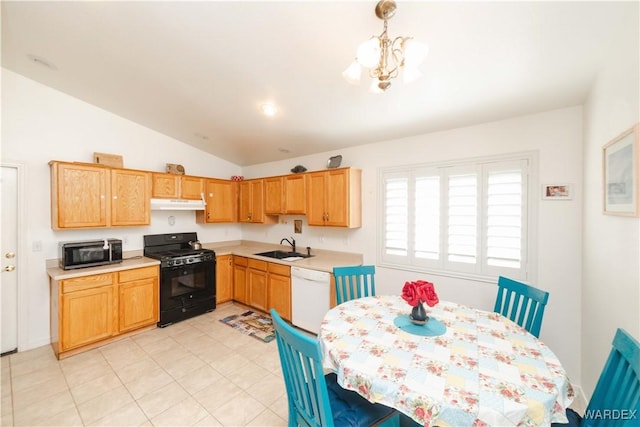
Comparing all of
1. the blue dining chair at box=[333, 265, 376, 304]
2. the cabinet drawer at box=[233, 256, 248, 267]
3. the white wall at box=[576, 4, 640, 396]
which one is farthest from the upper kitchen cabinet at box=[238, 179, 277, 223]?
the white wall at box=[576, 4, 640, 396]

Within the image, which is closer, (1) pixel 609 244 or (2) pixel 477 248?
(1) pixel 609 244

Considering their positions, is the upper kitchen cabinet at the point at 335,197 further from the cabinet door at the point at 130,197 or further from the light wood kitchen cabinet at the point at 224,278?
Answer: the cabinet door at the point at 130,197

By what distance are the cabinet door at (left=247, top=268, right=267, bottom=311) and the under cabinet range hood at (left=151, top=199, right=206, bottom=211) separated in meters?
1.27

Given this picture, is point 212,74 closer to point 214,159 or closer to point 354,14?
point 354,14

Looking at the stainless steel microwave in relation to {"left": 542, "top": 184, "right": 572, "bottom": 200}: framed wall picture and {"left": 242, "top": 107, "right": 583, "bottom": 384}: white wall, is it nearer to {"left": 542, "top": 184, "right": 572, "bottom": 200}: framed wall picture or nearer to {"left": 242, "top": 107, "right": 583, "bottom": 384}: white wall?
{"left": 242, "top": 107, "right": 583, "bottom": 384}: white wall

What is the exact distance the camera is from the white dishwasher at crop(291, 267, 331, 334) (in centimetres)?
312

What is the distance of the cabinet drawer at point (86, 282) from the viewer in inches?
108

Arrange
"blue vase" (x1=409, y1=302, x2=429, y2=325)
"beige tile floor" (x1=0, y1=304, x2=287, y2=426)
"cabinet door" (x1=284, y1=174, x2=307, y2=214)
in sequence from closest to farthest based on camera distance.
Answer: "blue vase" (x1=409, y1=302, x2=429, y2=325) → "beige tile floor" (x1=0, y1=304, x2=287, y2=426) → "cabinet door" (x1=284, y1=174, x2=307, y2=214)

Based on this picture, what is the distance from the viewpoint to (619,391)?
116 cm

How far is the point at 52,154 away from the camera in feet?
10.2

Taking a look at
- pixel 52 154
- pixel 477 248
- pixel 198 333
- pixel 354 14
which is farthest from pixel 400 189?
pixel 52 154

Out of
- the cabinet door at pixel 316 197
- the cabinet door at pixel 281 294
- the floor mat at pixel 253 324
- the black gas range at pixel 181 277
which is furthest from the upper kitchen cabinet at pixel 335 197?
the black gas range at pixel 181 277

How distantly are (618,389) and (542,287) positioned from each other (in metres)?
→ 1.32

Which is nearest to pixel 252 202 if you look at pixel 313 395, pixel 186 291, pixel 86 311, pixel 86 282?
pixel 186 291
